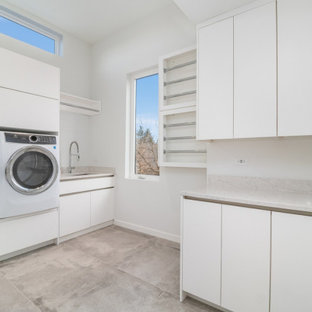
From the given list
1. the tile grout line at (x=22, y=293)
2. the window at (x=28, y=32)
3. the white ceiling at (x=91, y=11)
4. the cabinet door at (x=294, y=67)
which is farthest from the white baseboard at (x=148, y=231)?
the white ceiling at (x=91, y=11)

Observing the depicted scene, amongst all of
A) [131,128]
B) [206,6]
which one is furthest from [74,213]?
[206,6]

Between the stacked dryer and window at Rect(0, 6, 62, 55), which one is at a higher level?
window at Rect(0, 6, 62, 55)

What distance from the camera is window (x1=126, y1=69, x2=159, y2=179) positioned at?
10.2 feet

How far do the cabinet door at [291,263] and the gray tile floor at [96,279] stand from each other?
1.90 ft

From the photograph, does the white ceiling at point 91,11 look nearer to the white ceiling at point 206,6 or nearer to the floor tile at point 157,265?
the white ceiling at point 206,6

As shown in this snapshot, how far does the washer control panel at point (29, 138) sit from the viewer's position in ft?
7.11

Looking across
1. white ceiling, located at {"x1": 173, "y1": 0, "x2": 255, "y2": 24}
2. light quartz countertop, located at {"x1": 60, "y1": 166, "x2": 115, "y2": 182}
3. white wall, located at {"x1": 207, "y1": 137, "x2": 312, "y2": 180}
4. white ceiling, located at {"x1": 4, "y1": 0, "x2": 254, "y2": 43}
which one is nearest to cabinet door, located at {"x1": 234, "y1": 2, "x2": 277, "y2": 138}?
white ceiling, located at {"x1": 173, "y1": 0, "x2": 255, "y2": 24}

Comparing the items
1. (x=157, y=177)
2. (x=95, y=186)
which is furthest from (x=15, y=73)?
(x=157, y=177)

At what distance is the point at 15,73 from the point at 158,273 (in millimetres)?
2635

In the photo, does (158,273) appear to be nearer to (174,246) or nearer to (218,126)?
(174,246)

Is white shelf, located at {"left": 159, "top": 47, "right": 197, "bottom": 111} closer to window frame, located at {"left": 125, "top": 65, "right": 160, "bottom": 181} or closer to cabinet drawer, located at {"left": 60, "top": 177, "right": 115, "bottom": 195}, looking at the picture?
window frame, located at {"left": 125, "top": 65, "right": 160, "bottom": 181}

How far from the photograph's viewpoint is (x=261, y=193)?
167cm

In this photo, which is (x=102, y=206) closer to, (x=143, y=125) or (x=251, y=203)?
(x=143, y=125)

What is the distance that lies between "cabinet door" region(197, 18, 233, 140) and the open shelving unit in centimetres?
54
